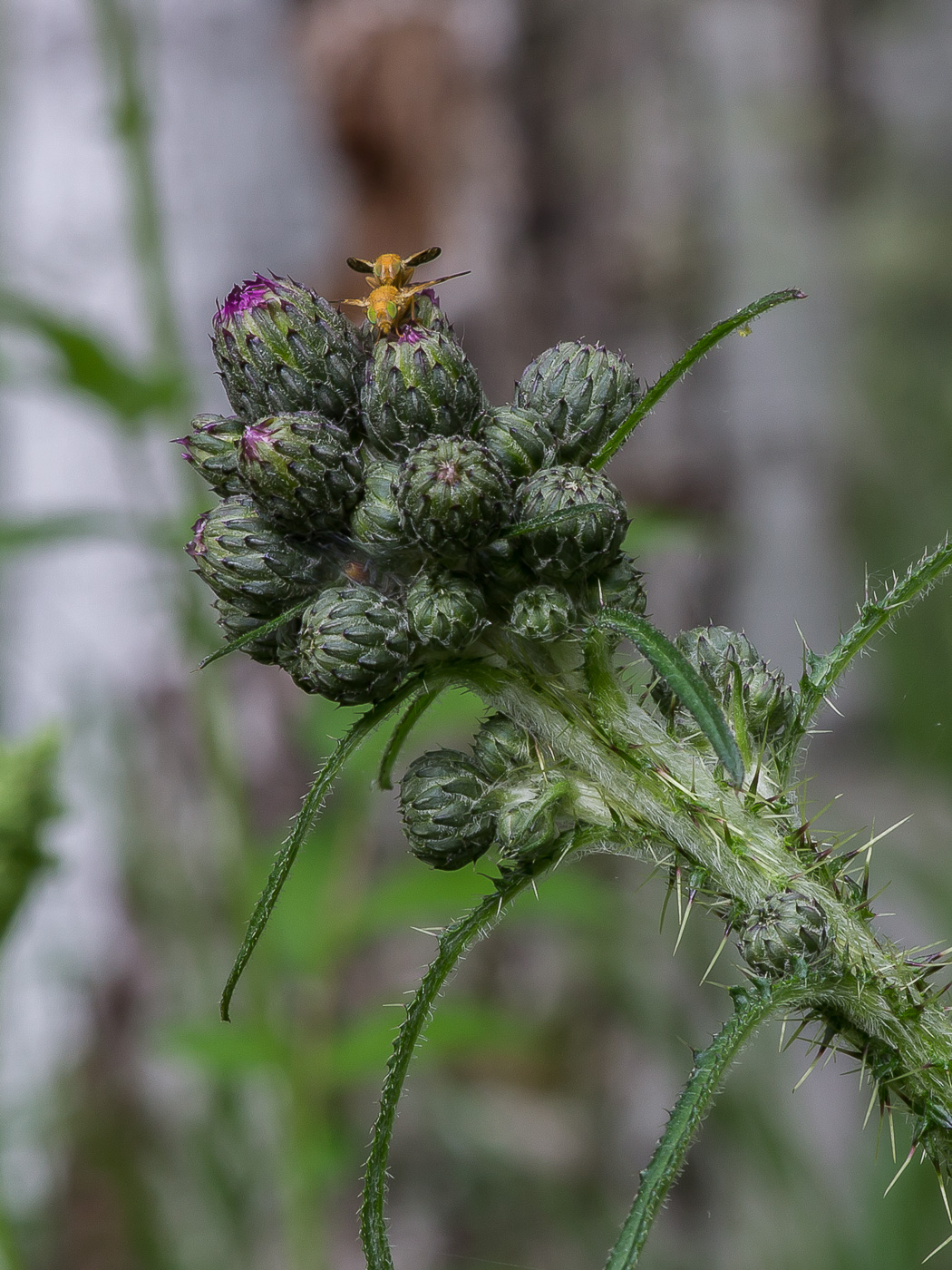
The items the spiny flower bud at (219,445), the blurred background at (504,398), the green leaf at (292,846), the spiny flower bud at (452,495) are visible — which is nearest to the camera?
the green leaf at (292,846)

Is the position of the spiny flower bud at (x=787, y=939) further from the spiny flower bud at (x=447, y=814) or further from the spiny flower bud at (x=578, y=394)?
the spiny flower bud at (x=578, y=394)

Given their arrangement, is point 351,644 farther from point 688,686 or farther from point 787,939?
point 787,939

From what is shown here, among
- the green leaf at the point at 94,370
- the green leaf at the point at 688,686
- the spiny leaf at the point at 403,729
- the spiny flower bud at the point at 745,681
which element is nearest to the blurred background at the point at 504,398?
the green leaf at the point at 94,370

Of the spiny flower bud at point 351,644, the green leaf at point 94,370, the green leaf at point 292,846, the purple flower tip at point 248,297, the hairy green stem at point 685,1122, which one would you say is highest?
the green leaf at point 94,370

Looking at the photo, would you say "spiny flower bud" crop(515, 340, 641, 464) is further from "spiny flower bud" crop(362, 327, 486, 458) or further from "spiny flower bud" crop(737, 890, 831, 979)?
"spiny flower bud" crop(737, 890, 831, 979)

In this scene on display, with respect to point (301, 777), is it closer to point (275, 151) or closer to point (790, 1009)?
point (275, 151)

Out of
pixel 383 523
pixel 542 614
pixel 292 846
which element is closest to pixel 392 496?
pixel 383 523

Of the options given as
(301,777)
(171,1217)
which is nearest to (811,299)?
(301,777)
